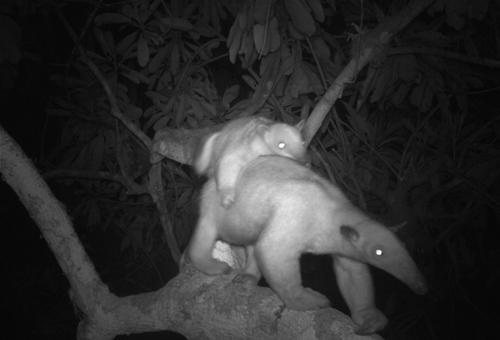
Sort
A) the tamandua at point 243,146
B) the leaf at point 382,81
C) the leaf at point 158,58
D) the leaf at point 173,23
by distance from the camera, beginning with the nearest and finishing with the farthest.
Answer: the tamandua at point 243,146
the leaf at point 382,81
the leaf at point 173,23
the leaf at point 158,58

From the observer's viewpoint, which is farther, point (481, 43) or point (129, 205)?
point (129, 205)

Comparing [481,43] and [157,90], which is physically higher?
[481,43]

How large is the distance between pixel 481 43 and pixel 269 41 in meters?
3.02

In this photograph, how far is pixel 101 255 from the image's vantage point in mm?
9695

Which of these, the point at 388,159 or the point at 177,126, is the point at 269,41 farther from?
the point at 388,159

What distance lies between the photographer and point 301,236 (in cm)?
310

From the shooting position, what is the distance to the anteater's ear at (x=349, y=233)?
9.78 ft

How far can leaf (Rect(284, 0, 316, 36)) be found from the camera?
412 centimetres

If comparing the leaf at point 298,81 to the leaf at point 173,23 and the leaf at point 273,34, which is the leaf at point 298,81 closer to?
the leaf at point 273,34

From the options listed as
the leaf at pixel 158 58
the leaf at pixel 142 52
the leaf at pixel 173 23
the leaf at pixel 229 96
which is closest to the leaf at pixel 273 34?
the leaf at pixel 173 23

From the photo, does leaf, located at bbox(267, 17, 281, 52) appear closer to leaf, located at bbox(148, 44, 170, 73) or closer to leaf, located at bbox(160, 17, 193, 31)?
leaf, located at bbox(160, 17, 193, 31)

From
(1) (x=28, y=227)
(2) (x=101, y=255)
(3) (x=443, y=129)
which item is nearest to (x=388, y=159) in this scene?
(3) (x=443, y=129)

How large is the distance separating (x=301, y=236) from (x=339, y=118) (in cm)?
358

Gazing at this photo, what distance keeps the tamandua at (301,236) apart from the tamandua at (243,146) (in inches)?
8.5
